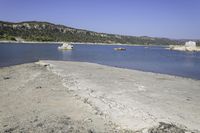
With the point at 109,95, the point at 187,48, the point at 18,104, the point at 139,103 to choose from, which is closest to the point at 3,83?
the point at 18,104

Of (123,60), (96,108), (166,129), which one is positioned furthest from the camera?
(123,60)

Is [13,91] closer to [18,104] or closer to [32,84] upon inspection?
[32,84]

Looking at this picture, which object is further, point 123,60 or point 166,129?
point 123,60

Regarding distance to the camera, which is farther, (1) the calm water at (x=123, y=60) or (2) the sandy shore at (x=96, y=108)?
(1) the calm water at (x=123, y=60)

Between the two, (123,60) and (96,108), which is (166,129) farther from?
(123,60)

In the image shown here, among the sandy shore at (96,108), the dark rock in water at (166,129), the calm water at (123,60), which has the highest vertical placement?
the dark rock in water at (166,129)

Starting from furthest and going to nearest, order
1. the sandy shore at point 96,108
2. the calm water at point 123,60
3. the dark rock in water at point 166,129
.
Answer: the calm water at point 123,60, the sandy shore at point 96,108, the dark rock in water at point 166,129

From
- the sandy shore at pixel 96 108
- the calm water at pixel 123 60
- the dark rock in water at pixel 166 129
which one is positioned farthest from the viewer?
the calm water at pixel 123 60

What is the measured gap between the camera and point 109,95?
19000 mm

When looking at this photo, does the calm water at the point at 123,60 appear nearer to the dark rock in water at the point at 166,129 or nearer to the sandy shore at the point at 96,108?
the sandy shore at the point at 96,108

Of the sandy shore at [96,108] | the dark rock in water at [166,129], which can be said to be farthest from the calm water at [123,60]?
the dark rock in water at [166,129]

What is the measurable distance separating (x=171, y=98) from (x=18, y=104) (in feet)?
32.3

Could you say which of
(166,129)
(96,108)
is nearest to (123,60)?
(96,108)

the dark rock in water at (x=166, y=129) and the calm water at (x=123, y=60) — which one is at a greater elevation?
the dark rock in water at (x=166, y=129)
